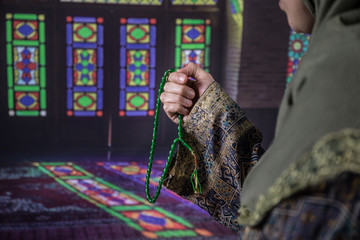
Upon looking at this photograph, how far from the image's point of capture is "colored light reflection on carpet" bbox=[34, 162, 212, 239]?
3863mm

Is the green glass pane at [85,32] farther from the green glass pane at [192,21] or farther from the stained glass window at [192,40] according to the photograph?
the green glass pane at [192,21]

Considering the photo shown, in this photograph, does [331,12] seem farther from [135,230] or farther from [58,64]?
[58,64]

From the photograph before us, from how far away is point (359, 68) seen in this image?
0.61m

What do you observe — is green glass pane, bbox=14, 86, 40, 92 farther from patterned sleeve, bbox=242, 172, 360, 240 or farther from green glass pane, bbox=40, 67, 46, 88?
patterned sleeve, bbox=242, 172, 360, 240

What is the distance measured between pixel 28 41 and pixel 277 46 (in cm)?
361

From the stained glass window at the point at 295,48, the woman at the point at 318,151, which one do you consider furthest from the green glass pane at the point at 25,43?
the woman at the point at 318,151

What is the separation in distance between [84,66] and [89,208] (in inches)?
117

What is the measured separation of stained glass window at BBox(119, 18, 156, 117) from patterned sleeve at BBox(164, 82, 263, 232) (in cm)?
557

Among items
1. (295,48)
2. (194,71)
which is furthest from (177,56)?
(194,71)

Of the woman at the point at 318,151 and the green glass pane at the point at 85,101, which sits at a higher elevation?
the woman at the point at 318,151

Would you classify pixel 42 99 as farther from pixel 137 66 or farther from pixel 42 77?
pixel 137 66

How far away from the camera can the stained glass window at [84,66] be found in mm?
6613

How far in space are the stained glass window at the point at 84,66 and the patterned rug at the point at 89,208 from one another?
4.14ft

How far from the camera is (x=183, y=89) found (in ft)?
4.31
